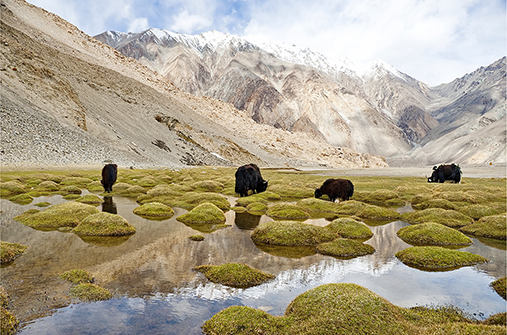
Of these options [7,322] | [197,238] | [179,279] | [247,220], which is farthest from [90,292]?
[247,220]

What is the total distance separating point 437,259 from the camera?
1270cm

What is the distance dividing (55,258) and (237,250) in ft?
24.6

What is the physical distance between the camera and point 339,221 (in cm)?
1800

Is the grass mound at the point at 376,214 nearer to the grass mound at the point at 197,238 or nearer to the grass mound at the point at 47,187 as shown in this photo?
the grass mound at the point at 197,238

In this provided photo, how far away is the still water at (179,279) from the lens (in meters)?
7.83

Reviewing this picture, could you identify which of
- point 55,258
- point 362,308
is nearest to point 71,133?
point 55,258

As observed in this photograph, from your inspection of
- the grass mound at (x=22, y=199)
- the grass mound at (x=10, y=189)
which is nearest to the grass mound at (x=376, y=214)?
the grass mound at (x=22, y=199)

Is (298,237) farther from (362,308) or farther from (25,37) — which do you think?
(25,37)

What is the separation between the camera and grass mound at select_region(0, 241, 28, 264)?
11.6 metres

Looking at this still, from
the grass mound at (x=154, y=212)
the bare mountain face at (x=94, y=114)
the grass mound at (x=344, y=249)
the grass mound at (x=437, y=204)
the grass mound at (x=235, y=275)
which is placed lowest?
the grass mound at (x=154, y=212)

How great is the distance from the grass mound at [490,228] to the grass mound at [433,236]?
2.45 m

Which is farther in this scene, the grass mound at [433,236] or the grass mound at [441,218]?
the grass mound at [441,218]

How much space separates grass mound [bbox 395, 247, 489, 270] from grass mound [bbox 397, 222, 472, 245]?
2710 millimetres

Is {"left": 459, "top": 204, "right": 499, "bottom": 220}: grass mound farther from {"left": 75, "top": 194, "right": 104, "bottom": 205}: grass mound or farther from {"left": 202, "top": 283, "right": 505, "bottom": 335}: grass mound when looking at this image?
{"left": 75, "top": 194, "right": 104, "bottom": 205}: grass mound
